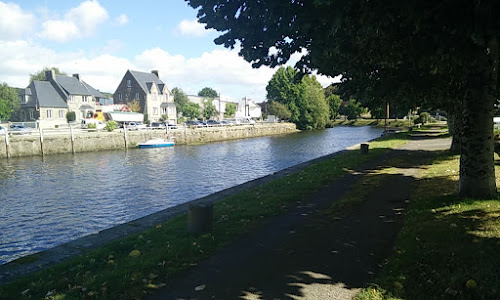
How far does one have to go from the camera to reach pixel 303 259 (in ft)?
20.4

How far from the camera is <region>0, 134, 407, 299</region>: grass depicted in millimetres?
5504

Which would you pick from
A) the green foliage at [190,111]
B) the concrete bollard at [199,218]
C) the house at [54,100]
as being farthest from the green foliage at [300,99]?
the concrete bollard at [199,218]

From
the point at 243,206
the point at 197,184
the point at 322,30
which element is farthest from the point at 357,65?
the point at 197,184

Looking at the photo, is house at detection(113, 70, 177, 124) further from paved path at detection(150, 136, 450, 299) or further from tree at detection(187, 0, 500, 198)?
paved path at detection(150, 136, 450, 299)

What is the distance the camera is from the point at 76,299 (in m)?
5.14

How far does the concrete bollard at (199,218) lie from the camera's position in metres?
7.69

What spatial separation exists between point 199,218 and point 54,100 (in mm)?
70401

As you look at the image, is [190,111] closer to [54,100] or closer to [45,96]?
[54,100]

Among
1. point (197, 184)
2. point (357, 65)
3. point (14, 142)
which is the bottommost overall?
point (197, 184)

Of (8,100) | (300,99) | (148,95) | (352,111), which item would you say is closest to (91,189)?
(148,95)

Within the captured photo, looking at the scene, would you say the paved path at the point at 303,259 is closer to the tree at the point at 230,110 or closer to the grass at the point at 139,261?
the grass at the point at 139,261

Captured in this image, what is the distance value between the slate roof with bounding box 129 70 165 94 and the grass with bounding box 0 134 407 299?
76317 millimetres

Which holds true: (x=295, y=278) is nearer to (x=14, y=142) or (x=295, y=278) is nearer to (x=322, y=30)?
(x=322, y=30)

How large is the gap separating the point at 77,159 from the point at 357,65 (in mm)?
33723
